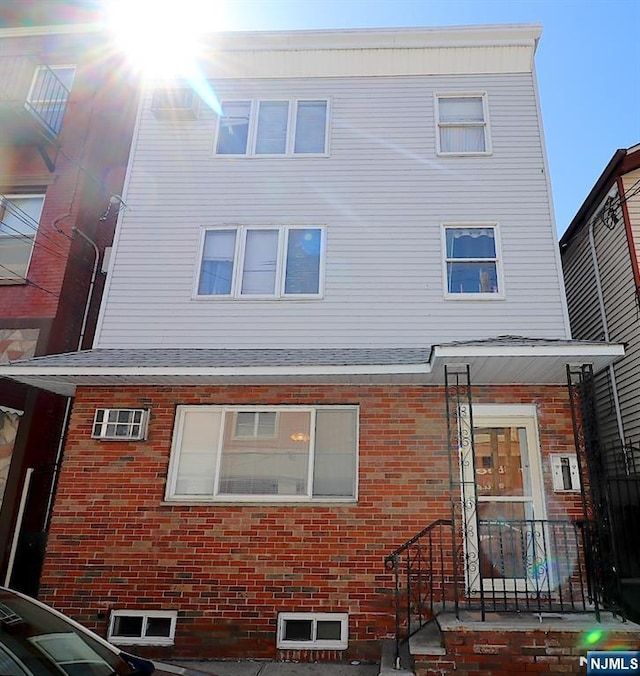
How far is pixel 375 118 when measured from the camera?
28.9 feet

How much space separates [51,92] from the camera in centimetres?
1011

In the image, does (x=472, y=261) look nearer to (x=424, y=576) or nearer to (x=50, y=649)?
(x=424, y=576)

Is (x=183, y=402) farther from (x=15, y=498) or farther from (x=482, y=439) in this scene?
(x=482, y=439)

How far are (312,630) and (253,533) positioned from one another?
4.17 feet

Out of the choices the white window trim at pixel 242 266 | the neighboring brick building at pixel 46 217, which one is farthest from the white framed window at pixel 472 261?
the neighboring brick building at pixel 46 217

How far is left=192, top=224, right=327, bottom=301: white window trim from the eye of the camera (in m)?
7.71

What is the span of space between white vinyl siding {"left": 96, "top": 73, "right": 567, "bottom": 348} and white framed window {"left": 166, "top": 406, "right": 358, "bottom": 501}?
1175 millimetres

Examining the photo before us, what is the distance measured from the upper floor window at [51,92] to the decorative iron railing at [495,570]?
32.6 ft

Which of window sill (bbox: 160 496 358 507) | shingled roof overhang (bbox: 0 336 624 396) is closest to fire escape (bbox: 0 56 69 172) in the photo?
shingled roof overhang (bbox: 0 336 624 396)

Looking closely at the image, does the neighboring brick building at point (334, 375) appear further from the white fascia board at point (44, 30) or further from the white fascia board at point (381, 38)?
the white fascia board at point (44, 30)

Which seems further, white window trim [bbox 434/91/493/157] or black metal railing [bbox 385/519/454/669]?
white window trim [bbox 434/91/493/157]

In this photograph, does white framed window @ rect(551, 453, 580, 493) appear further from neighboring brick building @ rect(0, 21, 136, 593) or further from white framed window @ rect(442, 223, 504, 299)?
neighboring brick building @ rect(0, 21, 136, 593)

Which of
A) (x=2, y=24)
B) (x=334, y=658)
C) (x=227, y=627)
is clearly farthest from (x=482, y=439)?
(x=2, y=24)

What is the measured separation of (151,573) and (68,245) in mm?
5753
